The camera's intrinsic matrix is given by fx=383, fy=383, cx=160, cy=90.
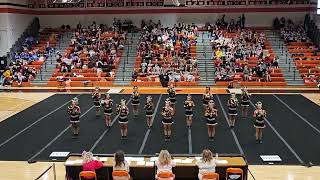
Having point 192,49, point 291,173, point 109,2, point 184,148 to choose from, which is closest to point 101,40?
point 109,2

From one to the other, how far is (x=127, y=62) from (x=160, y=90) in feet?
20.1

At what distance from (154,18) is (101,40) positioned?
5.73 m

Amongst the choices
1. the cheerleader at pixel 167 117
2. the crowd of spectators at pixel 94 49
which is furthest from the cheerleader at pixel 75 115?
the crowd of spectators at pixel 94 49

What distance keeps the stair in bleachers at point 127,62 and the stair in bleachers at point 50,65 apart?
5158 mm

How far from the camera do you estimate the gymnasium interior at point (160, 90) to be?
10625 mm

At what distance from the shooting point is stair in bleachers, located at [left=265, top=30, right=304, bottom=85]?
85.9 feet

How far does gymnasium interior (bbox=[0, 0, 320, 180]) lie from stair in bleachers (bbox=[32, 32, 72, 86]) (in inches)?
5.8

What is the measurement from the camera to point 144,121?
→ 1641cm

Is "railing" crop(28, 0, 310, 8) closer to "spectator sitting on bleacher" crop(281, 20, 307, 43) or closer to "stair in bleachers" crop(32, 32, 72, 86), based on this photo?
"spectator sitting on bleacher" crop(281, 20, 307, 43)

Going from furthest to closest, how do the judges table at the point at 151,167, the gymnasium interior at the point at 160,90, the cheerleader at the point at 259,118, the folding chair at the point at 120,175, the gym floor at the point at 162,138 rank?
the cheerleader at the point at 259,118, the gym floor at the point at 162,138, the gymnasium interior at the point at 160,90, the judges table at the point at 151,167, the folding chair at the point at 120,175

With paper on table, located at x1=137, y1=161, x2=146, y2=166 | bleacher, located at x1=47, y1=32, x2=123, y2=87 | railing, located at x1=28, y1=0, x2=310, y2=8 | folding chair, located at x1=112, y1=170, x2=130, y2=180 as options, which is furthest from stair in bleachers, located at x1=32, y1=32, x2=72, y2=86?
folding chair, located at x1=112, y1=170, x2=130, y2=180

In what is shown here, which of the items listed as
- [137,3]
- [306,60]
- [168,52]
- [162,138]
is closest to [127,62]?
[168,52]

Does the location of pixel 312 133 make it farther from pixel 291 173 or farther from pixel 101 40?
pixel 101 40

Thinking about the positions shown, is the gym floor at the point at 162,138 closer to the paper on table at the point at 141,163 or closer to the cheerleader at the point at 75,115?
the cheerleader at the point at 75,115
